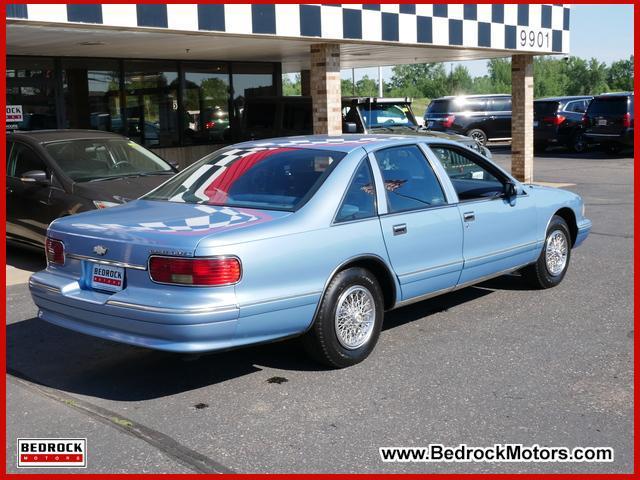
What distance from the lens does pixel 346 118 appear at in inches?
562

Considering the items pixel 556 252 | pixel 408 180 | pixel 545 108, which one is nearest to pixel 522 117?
pixel 556 252

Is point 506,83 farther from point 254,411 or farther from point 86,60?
point 254,411

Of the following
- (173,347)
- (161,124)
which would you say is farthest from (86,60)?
(173,347)

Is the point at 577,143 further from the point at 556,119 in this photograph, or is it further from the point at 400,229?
the point at 400,229

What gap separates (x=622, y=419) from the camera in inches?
163

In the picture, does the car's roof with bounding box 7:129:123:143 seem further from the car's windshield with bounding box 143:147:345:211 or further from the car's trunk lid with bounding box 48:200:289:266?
the car's trunk lid with bounding box 48:200:289:266

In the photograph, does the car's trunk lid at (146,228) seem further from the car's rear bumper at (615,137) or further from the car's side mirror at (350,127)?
the car's rear bumper at (615,137)

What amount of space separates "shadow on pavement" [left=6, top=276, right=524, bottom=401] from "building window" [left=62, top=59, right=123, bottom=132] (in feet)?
31.5

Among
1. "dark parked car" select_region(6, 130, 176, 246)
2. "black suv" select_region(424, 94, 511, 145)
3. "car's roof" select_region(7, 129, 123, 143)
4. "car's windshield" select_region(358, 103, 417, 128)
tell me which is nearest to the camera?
"dark parked car" select_region(6, 130, 176, 246)

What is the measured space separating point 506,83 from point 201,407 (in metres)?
81.5

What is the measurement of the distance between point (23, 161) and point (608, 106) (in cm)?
1766

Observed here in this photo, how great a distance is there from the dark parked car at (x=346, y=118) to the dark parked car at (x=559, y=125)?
9.85 m

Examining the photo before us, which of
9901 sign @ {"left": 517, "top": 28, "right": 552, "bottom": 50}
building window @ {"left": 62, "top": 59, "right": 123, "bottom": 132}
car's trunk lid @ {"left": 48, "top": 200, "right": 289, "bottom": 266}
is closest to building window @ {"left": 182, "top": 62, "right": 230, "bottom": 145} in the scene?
building window @ {"left": 62, "top": 59, "right": 123, "bottom": 132}

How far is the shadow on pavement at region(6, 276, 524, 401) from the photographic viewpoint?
4.83m
